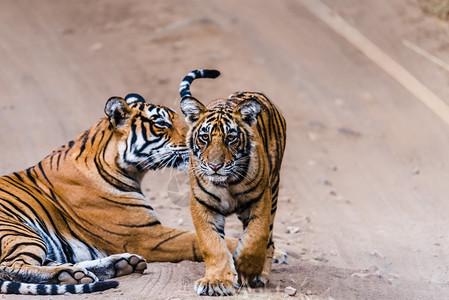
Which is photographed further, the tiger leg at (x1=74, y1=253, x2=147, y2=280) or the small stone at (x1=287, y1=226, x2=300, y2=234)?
the small stone at (x1=287, y1=226, x2=300, y2=234)

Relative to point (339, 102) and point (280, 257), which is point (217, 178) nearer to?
point (280, 257)

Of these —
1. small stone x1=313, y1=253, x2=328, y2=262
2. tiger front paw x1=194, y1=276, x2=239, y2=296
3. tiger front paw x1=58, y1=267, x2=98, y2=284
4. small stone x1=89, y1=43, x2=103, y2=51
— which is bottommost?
small stone x1=313, y1=253, x2=328, y2=262

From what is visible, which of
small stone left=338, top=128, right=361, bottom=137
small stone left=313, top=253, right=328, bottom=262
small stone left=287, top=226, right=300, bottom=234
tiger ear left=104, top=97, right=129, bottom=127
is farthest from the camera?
small stone left=338, top=128, right=361, bottom=137

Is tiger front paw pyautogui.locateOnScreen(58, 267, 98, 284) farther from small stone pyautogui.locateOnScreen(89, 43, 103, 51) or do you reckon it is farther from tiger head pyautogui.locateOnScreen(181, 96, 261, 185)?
small stone pyautogui.locateOnScreen(89, 43, 103, 51)

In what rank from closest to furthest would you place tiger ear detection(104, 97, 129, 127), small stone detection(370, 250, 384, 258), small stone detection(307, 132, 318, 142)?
tiger ear detection(104, 97, 129, 127), small stone detection(370, 250, 384, 258), small stone detection(307, 132, 318, 142)

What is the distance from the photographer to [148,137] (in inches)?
223

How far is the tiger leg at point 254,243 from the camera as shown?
459 centimetres

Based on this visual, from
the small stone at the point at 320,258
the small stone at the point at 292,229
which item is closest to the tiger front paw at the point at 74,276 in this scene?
the small stone at the point at 320,258

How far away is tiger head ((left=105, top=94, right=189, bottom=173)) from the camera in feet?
18.6

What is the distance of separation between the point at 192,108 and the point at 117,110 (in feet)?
3.59

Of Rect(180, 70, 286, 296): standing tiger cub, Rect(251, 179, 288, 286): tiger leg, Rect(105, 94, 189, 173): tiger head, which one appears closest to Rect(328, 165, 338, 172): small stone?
Rect(105, 94, 189, 173): tiger head

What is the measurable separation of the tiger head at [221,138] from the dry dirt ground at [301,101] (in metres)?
0.75

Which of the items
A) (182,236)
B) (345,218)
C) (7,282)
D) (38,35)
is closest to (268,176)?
(182,236)

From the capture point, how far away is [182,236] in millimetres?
5543
